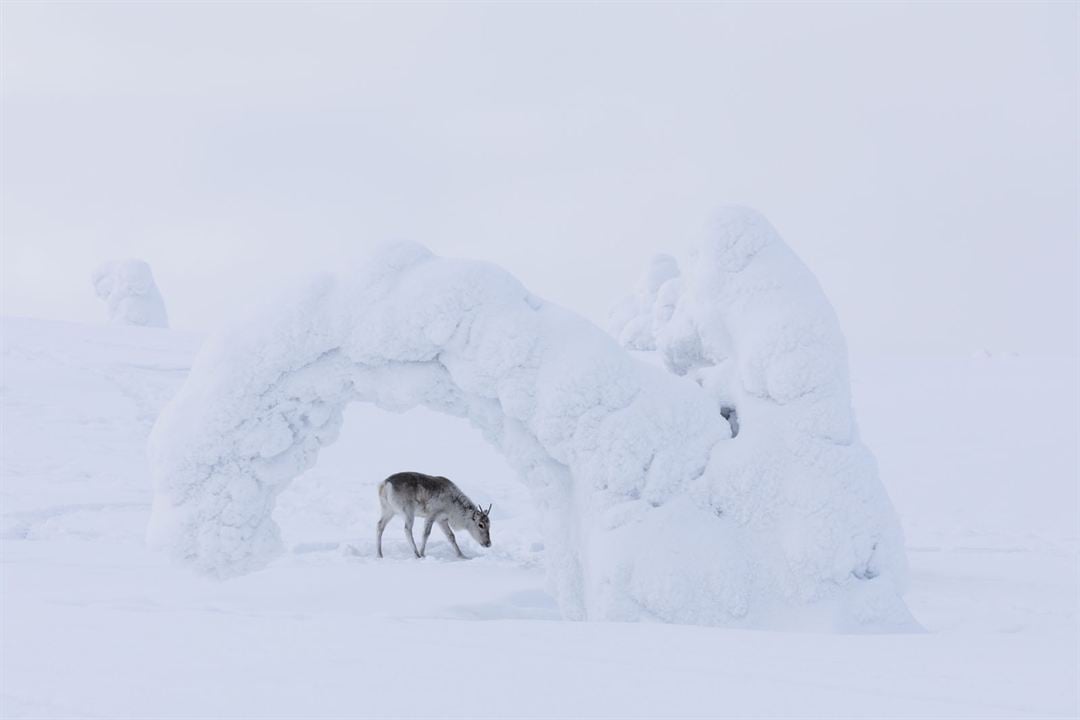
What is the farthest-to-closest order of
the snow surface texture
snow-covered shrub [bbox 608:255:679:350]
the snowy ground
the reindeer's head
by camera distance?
1. the snow surface texture
2. snow-covered shrub [bbox 608:255:679:350]
3. the reindeer's head
4. the snowy ground

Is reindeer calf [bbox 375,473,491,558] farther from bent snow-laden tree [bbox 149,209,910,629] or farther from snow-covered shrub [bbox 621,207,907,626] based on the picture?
snow-covered shrub [bbox 621,207,907,626]

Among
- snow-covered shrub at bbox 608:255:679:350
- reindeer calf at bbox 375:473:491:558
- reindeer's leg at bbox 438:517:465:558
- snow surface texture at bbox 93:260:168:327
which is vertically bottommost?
reindeer's leg at bbox 438:517:465:558

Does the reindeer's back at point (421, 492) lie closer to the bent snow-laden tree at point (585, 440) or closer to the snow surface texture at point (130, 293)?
the bent snow-laden tree at point (585, 440)

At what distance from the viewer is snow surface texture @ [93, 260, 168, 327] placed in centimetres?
3409

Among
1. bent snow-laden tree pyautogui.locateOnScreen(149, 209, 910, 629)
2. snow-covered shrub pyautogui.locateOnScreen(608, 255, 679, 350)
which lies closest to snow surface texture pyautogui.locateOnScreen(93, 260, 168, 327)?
snow-covered shrub pyautogui.locateOnScreen(608, 255, 679, 350)

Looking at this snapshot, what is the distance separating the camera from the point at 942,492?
15531 millimetres

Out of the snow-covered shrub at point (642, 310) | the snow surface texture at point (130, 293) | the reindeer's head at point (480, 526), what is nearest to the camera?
the reindeer's head at point (480, 526)

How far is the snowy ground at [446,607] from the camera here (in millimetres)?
3027

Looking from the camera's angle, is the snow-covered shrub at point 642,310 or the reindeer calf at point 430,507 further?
the snow-covered shrub at point 642,310

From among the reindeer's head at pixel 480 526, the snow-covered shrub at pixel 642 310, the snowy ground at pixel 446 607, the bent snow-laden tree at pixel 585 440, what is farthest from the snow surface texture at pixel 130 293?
the bent snow-laden tree at pixel 585 440

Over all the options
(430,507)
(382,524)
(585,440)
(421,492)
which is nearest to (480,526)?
(430,507)

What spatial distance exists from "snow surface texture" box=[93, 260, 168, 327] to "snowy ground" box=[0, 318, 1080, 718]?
13739mm

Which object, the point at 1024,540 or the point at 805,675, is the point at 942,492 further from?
the point at 805,675

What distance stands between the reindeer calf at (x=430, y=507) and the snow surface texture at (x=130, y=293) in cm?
2691
